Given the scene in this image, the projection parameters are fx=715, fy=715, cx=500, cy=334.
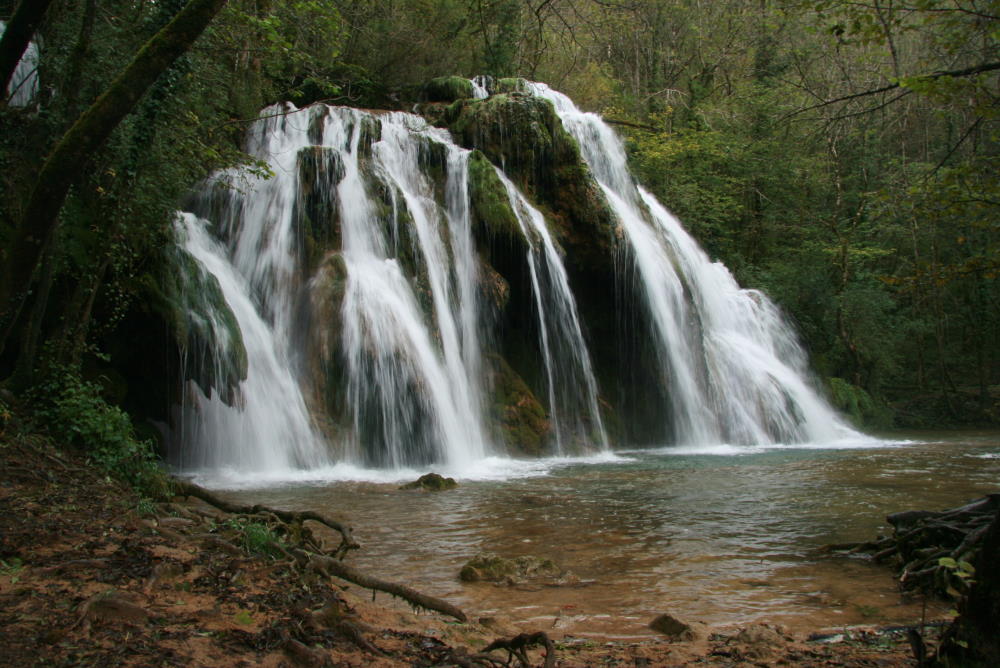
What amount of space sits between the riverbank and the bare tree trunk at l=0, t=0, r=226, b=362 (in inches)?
57.9

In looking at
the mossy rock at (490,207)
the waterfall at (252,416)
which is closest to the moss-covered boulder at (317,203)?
the waterfall at (252,416)

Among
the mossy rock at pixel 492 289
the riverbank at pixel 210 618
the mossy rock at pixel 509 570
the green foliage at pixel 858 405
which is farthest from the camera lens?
the green foliage at pixel 858 405

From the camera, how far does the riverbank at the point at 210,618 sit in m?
2.76

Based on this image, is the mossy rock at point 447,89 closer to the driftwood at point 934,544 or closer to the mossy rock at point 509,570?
the mossy rock at point 509,570

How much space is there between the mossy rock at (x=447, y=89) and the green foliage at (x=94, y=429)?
50.9ft

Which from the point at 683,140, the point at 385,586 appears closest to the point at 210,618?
the point at 385,586

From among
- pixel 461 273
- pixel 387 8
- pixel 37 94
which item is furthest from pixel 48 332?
pixel 387 8

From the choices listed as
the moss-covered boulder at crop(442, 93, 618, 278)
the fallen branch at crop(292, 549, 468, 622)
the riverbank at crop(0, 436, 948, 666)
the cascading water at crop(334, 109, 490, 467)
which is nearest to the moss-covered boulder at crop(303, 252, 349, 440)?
the cascading water at crop(334, 109, 490, 467)

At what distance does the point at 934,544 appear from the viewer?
5.04 m

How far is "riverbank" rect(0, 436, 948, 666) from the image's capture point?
2760mm

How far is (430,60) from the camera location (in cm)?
2348

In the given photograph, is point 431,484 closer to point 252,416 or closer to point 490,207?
point 252,416

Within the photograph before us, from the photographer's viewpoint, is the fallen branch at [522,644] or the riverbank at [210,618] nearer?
the riverbank at [210,618]

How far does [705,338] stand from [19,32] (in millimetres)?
17014
